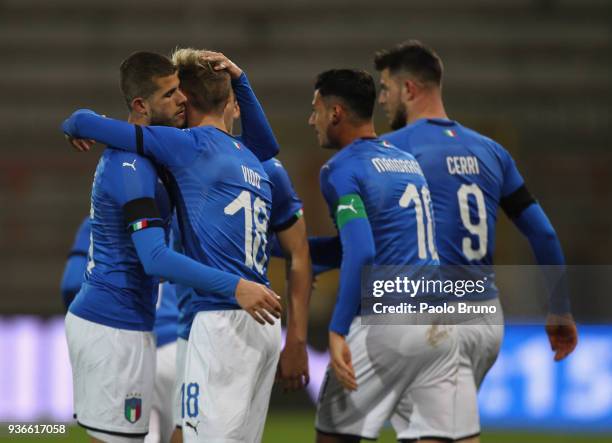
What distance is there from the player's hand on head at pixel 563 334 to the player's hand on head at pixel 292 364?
1546 mm

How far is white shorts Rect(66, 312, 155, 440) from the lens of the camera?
12.5 feet

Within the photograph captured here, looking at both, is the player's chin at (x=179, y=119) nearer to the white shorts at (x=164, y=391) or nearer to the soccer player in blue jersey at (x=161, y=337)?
the soccer player in blue jersey at (x=161, y=337)

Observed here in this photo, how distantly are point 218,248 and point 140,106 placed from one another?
75 centimetres

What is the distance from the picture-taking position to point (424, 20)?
14938mm

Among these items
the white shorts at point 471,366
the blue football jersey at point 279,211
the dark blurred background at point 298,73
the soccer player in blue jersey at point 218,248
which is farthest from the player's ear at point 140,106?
the dark blurred background at point 298,73

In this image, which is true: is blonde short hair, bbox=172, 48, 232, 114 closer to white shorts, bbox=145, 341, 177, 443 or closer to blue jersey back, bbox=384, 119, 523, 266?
blue jersey back, bbox=384, 119, 523, 266

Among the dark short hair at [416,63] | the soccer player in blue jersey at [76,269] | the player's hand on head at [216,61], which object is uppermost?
the dark short hair at [416,63]

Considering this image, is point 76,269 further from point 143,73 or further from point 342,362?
point 342,362

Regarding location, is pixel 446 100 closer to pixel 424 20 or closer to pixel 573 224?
pixel 424 20

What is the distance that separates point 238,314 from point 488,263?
1640 mm

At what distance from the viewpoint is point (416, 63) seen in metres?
5.32

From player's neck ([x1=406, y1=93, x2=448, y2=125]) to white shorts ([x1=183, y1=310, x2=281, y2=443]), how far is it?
1.85 meters

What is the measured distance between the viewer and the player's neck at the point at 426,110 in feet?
17.2

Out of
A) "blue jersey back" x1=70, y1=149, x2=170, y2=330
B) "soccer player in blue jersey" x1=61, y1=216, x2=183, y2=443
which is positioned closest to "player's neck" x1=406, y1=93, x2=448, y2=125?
"soccer player in blue jersey" x1=61, y1=216, x2=183, y2=443
